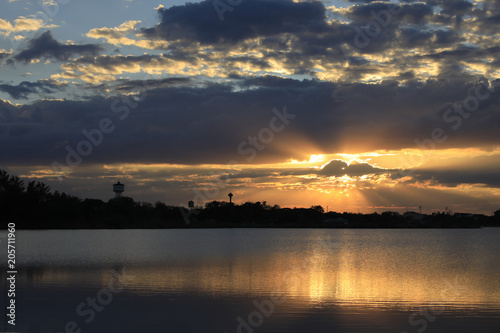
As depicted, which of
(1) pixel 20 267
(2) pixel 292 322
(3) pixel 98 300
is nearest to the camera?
(2) pixel 292 322

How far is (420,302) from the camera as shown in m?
25.5

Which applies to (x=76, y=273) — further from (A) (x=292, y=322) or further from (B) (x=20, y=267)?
(A) (x=292, y=322)

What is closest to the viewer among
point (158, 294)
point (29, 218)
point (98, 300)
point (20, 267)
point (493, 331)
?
point (493, 331)

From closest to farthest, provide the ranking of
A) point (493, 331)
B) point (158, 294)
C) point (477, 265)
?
point (493, 331)
point (158, 294)
point (477, 265)

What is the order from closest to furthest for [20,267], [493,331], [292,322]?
1. [493,331]
2. [292,322]
3. [20,267]

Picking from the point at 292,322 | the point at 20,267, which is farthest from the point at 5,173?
the point at 292,322

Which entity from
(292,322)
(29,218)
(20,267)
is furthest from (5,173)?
(292,322)

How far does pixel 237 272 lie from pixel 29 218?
113594mm

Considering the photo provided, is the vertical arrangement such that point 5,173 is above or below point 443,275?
above

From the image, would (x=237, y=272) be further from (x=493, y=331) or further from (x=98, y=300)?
(x=493, y=331)

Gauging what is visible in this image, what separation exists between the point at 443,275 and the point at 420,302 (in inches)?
562

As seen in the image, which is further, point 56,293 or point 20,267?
point 20,267

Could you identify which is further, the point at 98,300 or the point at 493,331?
the point at 98,300

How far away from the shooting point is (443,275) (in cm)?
3838
